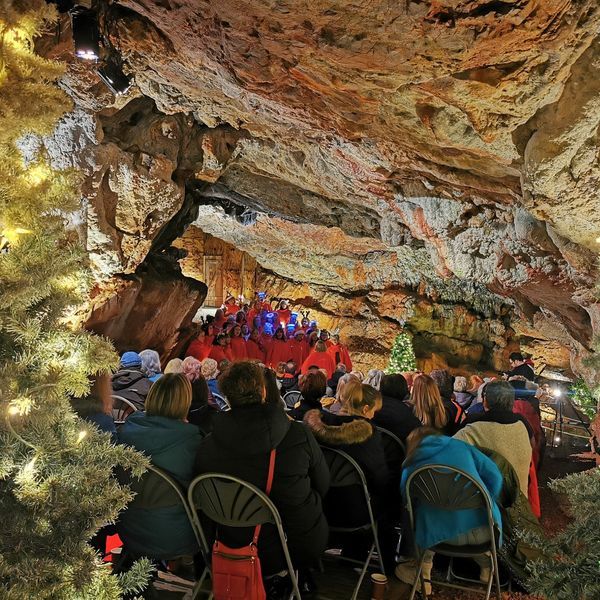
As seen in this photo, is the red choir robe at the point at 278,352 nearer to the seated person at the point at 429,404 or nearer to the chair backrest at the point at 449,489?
the seated person at the point at 429,404

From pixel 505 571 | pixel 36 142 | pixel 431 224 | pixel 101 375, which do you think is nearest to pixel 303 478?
pixel 101 375

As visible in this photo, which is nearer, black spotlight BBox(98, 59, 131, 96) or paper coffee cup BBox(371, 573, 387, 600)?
paper coffee cup BBox(371, 573, 387, 600)

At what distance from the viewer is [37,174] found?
2062 mm

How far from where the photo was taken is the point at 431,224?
8047 millimetres

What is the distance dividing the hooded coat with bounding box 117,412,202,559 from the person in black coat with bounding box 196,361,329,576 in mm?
134

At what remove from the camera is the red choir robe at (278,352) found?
434 inches

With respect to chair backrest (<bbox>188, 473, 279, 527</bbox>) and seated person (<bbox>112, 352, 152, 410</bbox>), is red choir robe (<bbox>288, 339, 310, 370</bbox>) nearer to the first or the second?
seated person (<bbox>112, 352, 152, 410</bbox>)

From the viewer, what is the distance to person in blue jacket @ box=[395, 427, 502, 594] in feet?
9.57

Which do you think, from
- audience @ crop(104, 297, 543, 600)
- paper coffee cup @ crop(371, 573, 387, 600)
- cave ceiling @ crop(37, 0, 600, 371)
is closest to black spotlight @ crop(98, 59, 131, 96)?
cave ceiling @ crop(37, 0, 600, 371)

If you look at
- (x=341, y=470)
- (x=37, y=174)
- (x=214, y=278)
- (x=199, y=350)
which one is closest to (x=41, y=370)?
(x=37, y=174)

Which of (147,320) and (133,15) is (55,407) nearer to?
(133,15)

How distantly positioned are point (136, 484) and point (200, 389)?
50.4 inches

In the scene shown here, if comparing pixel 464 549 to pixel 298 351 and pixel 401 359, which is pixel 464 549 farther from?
pixel 401 359

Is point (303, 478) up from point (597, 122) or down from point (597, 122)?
down
